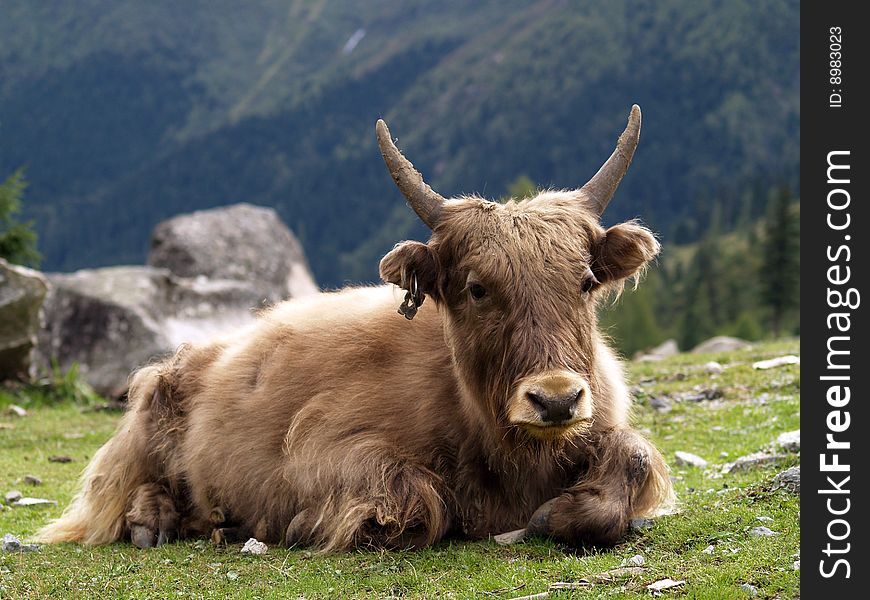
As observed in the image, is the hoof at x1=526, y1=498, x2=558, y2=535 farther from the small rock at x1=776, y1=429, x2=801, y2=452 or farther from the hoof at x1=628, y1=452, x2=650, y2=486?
the small rock at x1=776, y1=429, x2=801, y2=452

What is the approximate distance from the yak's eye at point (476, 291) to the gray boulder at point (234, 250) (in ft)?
54.1

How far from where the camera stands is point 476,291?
6344 mm

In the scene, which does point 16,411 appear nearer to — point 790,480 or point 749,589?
point 790,480

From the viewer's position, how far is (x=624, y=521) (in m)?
6.31

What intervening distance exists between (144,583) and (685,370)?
10084mm

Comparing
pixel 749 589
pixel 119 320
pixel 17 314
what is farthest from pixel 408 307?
pixel 119 320

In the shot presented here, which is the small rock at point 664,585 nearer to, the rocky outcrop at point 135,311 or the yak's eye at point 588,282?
the yak's eye at point 588,282

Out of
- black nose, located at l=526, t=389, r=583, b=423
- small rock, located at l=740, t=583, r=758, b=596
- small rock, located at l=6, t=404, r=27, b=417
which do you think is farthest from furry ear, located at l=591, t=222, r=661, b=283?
small rock, located at l=6, t=404, r=27, b=417

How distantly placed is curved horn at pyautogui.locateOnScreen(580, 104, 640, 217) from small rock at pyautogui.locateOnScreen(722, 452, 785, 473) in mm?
2813

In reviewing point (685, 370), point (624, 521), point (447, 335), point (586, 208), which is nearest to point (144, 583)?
point (447, 335)

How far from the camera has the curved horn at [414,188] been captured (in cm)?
673

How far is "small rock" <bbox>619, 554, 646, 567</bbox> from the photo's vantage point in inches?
222
